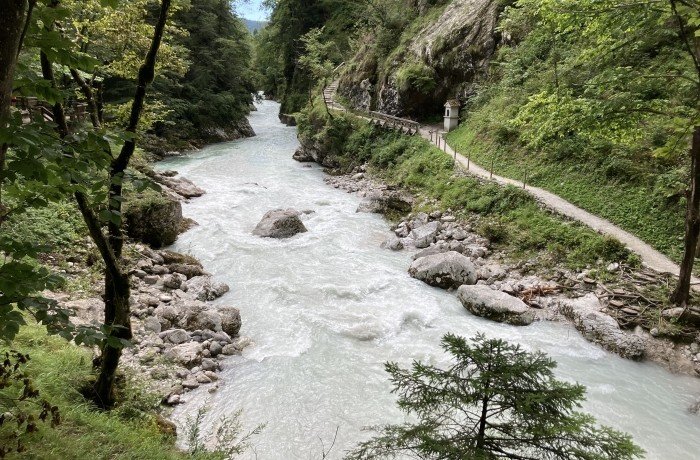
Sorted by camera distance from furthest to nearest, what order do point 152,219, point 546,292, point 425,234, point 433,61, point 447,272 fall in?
point 433,61, point 425,234, point 152,219, point 447,272, point 546,292

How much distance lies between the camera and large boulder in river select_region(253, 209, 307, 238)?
16031 mm

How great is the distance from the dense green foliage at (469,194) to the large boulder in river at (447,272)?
2207 mm

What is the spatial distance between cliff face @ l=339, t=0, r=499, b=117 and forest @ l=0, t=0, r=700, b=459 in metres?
0.13

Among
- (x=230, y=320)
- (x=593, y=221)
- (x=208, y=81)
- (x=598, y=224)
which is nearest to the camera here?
(x=230, y=320)

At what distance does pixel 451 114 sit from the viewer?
25688mm

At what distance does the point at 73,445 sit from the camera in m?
4.07

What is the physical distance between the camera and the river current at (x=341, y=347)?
7.17m

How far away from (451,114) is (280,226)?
14476 mm

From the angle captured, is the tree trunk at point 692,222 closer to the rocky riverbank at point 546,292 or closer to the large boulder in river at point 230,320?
the rocky riverbank at point 546,292

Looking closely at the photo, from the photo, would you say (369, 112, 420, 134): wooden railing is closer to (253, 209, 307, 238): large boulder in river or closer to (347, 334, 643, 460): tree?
(253, 209, 307, 238): large boulder in river

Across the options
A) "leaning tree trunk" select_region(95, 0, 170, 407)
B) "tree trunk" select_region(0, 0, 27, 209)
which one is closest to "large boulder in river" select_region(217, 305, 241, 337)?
"leaning tree trunk" select_region(95, 0, 170, 407)

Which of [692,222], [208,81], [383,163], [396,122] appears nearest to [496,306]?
[692,222]

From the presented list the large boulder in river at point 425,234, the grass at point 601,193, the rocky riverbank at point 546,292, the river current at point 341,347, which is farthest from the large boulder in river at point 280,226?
the grass at point 601,193

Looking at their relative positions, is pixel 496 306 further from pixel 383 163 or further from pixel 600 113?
pixel 383 163
